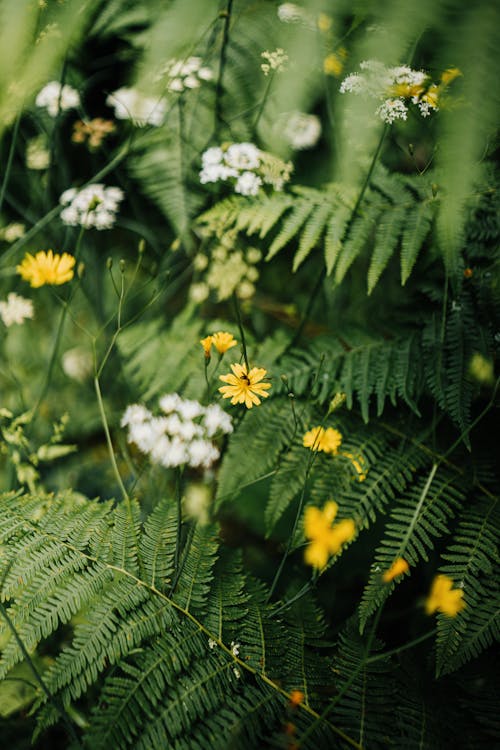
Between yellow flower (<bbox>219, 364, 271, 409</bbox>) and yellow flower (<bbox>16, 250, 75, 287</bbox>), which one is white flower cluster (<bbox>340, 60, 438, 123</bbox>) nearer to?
yellow flower (<bbox>219, 364, 271, 409</bbox>)

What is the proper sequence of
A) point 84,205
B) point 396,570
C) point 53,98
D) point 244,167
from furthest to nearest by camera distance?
point 53,98 → point 84,205 → point 244,167 → point 396,570

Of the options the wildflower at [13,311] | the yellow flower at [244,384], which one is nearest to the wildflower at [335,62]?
the yellow flower at [244,384]

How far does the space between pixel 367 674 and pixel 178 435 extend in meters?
0.76

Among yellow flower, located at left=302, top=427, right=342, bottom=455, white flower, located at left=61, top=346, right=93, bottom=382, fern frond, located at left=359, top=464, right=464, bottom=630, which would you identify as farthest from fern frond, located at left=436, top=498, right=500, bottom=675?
white flower, located at left=61, top=346, right=93, bottom=382

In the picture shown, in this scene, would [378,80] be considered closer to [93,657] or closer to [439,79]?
[439,79]

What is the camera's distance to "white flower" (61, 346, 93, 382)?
2.24m

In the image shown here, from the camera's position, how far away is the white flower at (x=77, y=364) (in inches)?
88.4

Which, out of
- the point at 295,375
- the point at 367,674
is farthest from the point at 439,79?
the point at 367,674

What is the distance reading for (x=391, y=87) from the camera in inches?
46.7

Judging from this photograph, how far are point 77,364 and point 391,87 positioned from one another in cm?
172

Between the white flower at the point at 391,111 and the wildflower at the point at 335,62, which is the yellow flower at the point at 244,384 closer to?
the white flower at the point at 391,111

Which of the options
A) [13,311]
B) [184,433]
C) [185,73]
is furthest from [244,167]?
[13,311]

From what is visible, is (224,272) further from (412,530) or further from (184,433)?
(412,530)

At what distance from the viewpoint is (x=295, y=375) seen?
162cm
